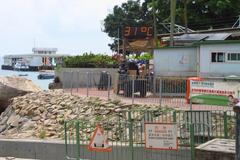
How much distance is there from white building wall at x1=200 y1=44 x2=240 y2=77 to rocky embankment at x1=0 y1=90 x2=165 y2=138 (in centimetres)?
435

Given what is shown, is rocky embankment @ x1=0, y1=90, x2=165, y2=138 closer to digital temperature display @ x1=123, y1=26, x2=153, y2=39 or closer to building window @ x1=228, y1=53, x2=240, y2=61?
building window @ x1=228, y1=53, x2=240, y2=61

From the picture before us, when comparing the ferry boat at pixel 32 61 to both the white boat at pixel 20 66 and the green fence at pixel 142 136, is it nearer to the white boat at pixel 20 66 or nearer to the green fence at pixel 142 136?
the white boat at pixel 20 66

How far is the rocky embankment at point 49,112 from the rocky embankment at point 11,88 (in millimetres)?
1595

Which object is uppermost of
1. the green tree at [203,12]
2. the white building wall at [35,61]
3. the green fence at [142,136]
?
the green tree at [203,12]

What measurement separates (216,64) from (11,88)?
15224 millimetres

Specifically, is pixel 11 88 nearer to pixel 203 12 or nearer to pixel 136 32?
pixel 136 32

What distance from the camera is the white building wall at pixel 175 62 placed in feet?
89.3

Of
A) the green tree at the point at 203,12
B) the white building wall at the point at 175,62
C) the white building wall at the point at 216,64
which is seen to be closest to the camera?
the white building wall at the point at 216,64

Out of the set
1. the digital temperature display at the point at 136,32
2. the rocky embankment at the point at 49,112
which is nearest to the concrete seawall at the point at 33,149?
the rocky embankment at the point at 49,112

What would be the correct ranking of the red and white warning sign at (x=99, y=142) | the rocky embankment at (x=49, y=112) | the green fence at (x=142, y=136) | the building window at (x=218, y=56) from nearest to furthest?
the red and white warning sign at (x=99, y=142) → the green fence at (x=142, y=136) → the rocky embankment at (x=49, y=112) → the building window at (x=218, y=56)

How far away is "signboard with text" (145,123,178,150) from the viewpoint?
11484 millimetres

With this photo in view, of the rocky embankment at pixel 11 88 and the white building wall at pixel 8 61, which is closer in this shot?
the rocky embankment at pixel 11 88

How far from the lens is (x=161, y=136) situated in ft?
38.3

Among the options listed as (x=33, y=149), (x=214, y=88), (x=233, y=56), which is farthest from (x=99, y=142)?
(x=233, y=56)
